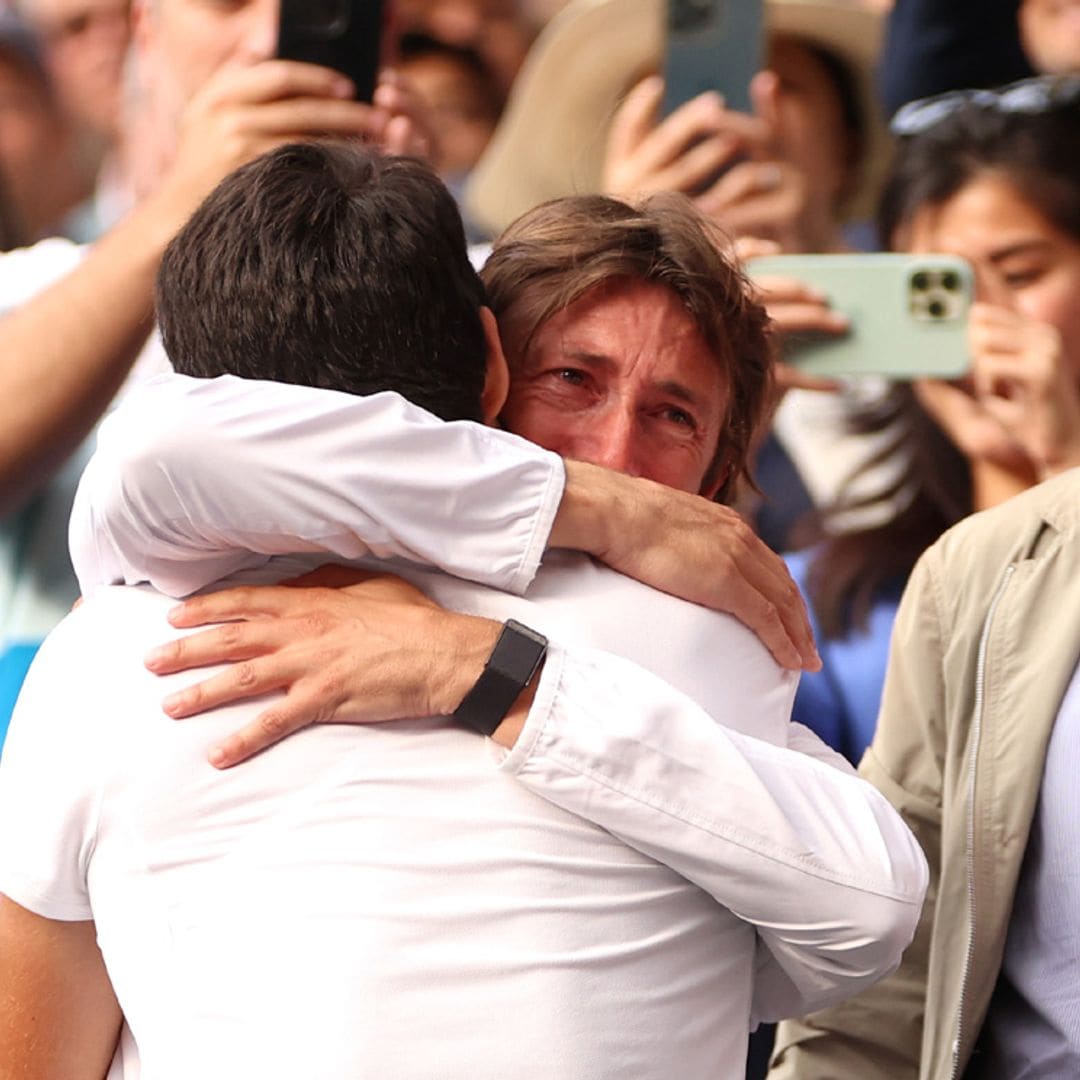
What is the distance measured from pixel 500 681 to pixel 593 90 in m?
1.60

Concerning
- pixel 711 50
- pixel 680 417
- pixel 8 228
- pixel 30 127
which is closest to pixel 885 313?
pixel 711 50

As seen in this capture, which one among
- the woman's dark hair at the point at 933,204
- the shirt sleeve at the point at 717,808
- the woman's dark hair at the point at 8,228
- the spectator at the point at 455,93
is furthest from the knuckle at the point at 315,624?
the woman's dark hair at the point at 8,228

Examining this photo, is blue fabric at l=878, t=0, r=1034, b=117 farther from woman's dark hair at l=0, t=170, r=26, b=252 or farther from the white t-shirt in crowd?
the white t-shirt in crowd

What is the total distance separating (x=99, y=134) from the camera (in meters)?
2.98

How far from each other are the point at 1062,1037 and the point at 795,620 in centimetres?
45

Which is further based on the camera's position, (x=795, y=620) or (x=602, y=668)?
(x=795, y=620)

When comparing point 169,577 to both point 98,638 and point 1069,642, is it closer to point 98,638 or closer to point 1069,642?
point 98,638

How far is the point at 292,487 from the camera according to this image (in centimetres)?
105

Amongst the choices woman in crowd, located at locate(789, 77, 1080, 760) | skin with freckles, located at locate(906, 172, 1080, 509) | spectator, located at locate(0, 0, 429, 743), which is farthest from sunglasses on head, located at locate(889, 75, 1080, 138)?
spectator, located at locate(0, 0, 429, 743)

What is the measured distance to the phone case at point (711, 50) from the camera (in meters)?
2.26

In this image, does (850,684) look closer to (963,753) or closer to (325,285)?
(963,753)

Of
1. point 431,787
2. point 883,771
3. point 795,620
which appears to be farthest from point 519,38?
point 431,787

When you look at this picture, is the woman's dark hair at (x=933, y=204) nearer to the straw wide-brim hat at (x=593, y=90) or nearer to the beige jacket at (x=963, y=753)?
the straw wide-brim hat at (x=593, y=90)

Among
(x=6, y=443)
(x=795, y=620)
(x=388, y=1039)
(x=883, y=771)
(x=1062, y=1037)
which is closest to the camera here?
(x=388, y=1039)
